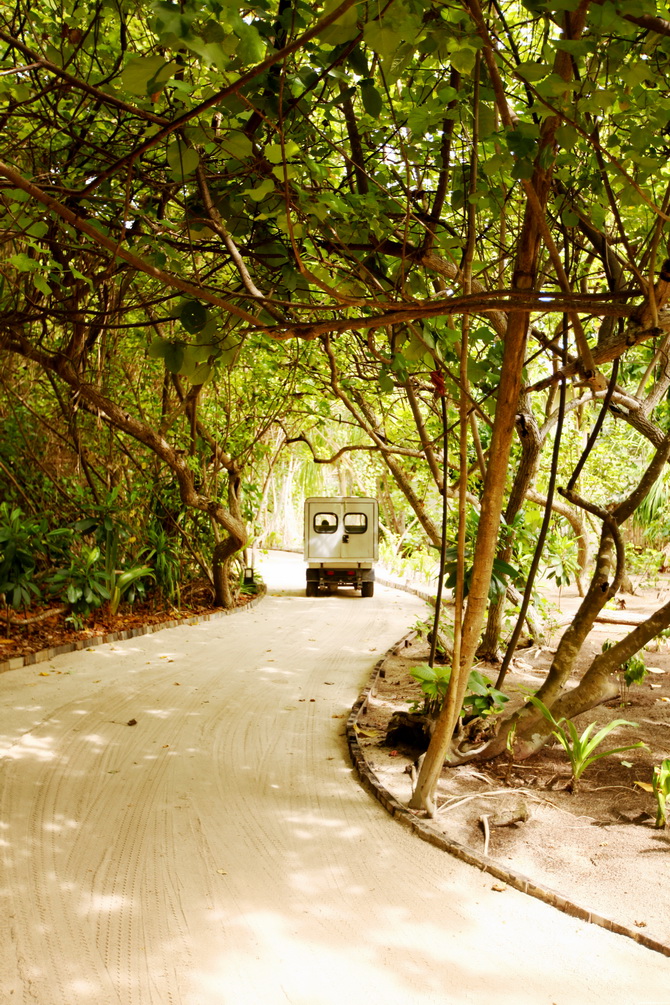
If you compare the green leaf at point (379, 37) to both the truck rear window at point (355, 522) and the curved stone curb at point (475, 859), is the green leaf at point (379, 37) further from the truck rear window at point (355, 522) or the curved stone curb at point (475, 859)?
the truck rear window at point (355, 522)

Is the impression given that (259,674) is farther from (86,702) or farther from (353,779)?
(353,779)

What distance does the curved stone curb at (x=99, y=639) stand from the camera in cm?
657

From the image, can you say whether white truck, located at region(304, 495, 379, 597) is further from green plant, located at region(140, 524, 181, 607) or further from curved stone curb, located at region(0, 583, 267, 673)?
green plant, located at region(140, 524, 181, 607)

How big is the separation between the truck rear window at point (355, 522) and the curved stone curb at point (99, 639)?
183 inches

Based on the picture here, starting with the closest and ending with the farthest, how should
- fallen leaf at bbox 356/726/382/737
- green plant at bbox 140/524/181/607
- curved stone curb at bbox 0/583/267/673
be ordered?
1. fallen leaf at bbox 356/726/382/737
2. curved stone curb at bbox 0/583/267/673
3. green plant at bbox 140/524/181/607

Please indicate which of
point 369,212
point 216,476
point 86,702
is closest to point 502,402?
point 369,212

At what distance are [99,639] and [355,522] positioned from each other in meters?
8.32

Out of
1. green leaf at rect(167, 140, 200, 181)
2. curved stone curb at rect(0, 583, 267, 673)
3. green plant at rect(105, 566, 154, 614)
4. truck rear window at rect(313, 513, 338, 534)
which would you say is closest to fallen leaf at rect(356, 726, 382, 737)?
curved stone curb at rect(0, 583, 267, 673)

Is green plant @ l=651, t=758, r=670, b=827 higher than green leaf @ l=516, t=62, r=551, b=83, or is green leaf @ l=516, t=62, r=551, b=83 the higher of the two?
green leaf @ l=516, t=62, r=551, b=83

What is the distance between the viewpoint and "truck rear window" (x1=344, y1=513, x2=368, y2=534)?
15469mm

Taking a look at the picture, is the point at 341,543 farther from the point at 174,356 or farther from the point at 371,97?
the point at 371,97

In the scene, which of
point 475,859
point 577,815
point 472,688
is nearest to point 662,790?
point 577,815

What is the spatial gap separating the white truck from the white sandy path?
9723mm

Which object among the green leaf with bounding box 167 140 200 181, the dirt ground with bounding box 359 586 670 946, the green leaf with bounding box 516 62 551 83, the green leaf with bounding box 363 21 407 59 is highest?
the green leaf with bounding box 516 62 551 83
